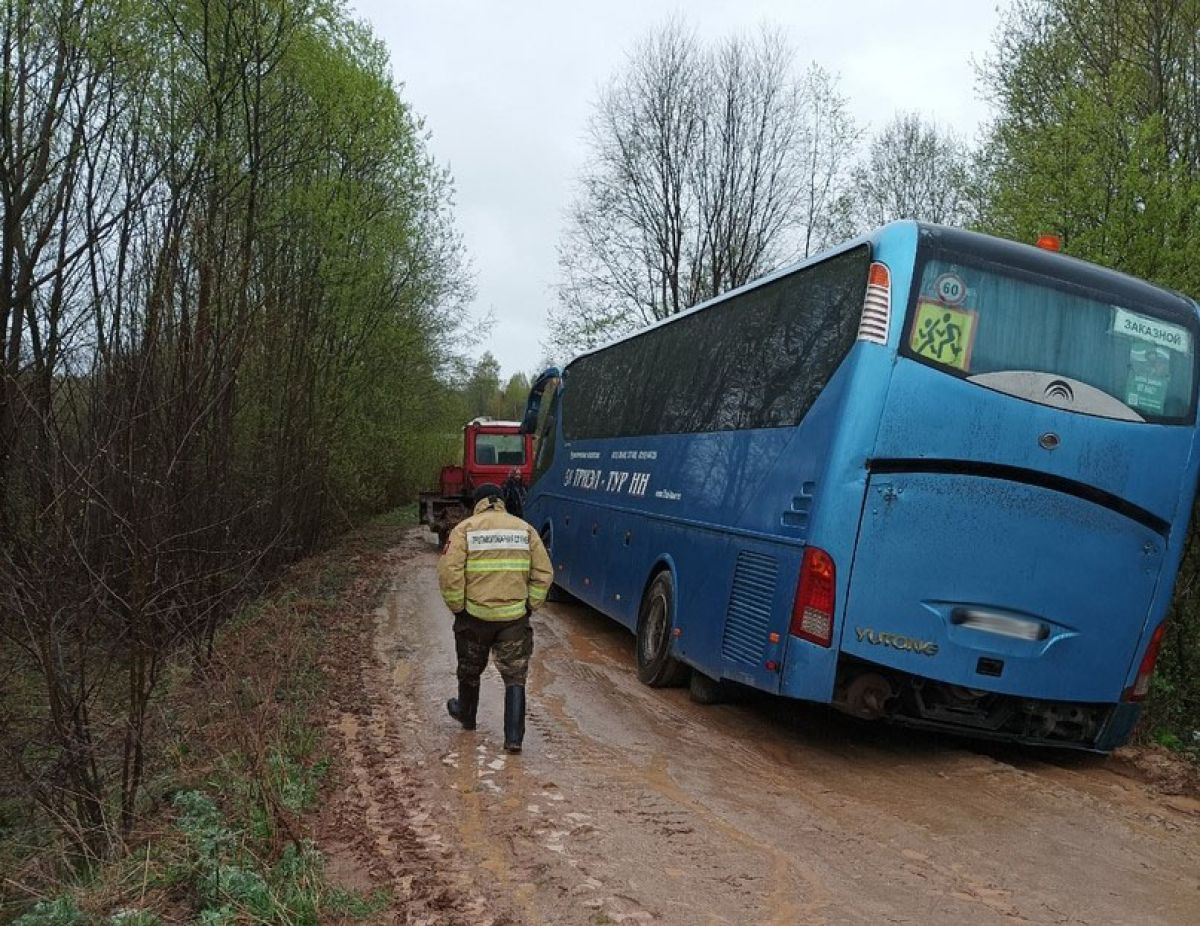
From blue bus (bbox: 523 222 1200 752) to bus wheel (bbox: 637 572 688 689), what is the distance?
1.95m

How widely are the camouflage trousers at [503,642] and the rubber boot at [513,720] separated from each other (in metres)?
0.09

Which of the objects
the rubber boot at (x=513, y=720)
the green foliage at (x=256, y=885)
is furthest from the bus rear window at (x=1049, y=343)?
the green foliage at (x=256, y=885)

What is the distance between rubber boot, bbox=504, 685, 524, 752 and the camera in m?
6.72

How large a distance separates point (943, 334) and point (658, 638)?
4118mm

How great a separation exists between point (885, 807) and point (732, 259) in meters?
24.4

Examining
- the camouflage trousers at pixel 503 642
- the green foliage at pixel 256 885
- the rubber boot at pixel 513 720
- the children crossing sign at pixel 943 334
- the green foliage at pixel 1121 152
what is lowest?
the green foliage at pixel 256 885

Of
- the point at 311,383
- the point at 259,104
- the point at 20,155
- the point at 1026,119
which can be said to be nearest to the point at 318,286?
the point at 311,383

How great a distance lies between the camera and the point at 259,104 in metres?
14.9

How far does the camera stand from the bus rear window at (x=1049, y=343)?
611 cm

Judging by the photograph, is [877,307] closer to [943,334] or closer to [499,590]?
[943,334]

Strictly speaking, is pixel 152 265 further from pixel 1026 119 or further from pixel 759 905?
pixel 1026 119

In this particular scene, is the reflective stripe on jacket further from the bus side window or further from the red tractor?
the red tractor

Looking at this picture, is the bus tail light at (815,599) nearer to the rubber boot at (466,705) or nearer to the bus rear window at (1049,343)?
the bus rear window at (1049,343)

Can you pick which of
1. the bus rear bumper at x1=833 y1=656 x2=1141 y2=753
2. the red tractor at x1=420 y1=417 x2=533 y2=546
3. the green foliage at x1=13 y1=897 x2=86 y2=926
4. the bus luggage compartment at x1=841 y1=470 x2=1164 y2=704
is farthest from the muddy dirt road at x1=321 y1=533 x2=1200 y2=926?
the red tractor at x1=420 y1=417 x2=533 y2=546
